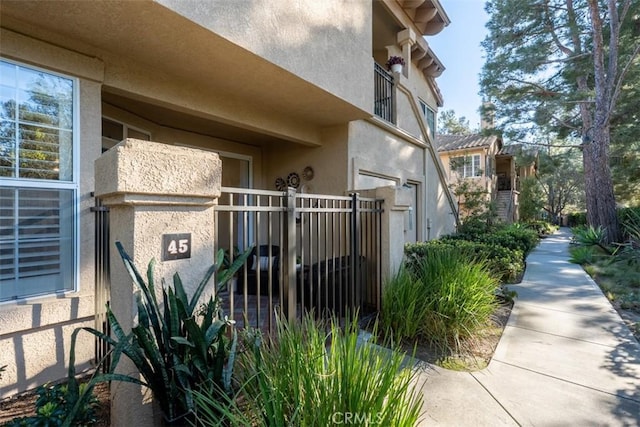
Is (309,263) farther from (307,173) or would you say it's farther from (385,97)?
(385,97)

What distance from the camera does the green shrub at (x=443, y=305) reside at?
4.12 metres

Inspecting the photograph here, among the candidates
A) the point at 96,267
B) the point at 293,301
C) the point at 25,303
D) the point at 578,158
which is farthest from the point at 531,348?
the point at 578,158

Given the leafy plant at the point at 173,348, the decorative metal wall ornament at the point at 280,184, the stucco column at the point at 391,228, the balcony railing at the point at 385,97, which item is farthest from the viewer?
the balcony railing at the point at 385,97

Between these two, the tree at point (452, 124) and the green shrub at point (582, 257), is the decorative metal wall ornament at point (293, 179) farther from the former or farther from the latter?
the tree at point (452, 124)

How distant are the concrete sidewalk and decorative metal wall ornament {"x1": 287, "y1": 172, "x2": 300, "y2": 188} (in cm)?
476

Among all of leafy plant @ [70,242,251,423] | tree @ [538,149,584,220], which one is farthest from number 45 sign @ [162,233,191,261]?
tree @ [538,149,584,220]

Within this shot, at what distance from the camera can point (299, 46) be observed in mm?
4402

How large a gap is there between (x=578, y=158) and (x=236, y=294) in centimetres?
3691

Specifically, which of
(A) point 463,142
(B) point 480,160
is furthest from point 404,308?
(A) point 463,142

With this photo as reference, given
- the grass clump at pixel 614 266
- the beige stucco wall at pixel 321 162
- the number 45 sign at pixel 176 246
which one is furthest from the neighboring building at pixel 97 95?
the grass clump at pixel 614 266

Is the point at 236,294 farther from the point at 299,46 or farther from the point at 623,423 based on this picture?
the point at 623,423

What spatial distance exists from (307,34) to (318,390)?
4380 mm

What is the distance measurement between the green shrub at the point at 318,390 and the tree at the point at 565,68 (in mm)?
13757

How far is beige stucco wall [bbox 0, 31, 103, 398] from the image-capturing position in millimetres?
3072
